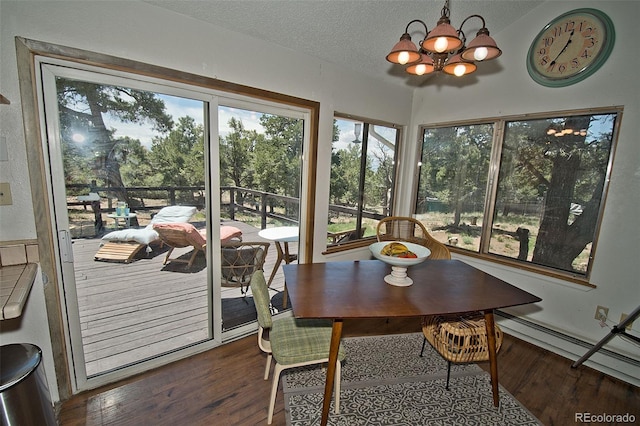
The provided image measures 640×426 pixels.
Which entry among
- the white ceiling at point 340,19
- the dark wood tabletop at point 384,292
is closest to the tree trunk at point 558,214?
the dark wood tabletop at point 384,292

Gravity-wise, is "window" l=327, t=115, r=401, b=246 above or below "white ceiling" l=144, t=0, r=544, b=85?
below

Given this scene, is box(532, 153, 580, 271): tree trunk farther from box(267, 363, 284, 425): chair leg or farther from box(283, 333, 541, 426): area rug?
box(267, 363, 284, 425): chair leg

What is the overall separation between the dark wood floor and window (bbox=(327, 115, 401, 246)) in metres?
1.51

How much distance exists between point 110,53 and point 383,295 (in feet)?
6.89

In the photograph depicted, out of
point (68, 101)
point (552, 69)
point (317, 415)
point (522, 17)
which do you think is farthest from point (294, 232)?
point (522, 17)

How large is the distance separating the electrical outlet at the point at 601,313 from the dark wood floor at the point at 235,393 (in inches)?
16.8

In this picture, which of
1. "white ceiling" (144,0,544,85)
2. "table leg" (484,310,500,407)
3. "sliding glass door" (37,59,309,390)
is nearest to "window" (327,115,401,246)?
"sliding glass door" (37,59,309,390)

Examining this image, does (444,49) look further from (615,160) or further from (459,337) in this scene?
(615,160)

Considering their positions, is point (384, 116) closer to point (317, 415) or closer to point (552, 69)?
point (552, 69)

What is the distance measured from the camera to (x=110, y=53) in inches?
61.3

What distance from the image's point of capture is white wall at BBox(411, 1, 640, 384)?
2.00 m

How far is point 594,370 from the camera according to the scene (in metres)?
2.18

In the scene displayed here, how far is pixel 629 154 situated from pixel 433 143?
160cm

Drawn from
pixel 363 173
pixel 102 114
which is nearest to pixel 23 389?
pixel 102 114
